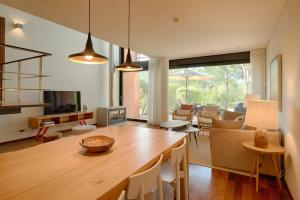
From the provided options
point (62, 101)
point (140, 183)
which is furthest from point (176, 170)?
point (62, 101)

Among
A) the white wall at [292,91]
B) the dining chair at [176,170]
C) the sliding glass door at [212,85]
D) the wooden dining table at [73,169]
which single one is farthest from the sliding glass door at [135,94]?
the wooden dining table at [73,169]

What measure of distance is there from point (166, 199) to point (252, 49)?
4787 mm

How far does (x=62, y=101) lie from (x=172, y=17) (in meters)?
3.88

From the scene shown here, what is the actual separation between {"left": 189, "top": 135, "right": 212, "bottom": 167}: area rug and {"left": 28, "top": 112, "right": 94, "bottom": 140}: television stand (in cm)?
334

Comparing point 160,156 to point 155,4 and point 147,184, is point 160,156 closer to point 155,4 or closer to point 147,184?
point 147,184

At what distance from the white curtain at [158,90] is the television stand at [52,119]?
2.15 meters

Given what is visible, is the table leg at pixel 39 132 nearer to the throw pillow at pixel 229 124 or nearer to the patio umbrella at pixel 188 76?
the throw pillow at pixel 229 124

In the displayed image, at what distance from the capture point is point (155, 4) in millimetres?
2609

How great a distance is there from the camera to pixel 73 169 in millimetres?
1267

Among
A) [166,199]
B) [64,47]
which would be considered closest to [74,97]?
[64,47]

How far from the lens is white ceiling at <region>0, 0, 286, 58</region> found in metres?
2.60

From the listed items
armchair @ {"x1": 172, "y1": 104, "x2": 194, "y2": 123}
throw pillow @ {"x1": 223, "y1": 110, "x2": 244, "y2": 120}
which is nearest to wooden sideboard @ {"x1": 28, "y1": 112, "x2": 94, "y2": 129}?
armchair @ {"x1": 172, "y1": 104, "x2": 194, "y2": 123}

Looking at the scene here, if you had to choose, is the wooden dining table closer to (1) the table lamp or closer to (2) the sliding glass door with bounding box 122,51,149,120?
(1) the table lamp

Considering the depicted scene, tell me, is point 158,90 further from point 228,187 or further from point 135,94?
point 228,187
